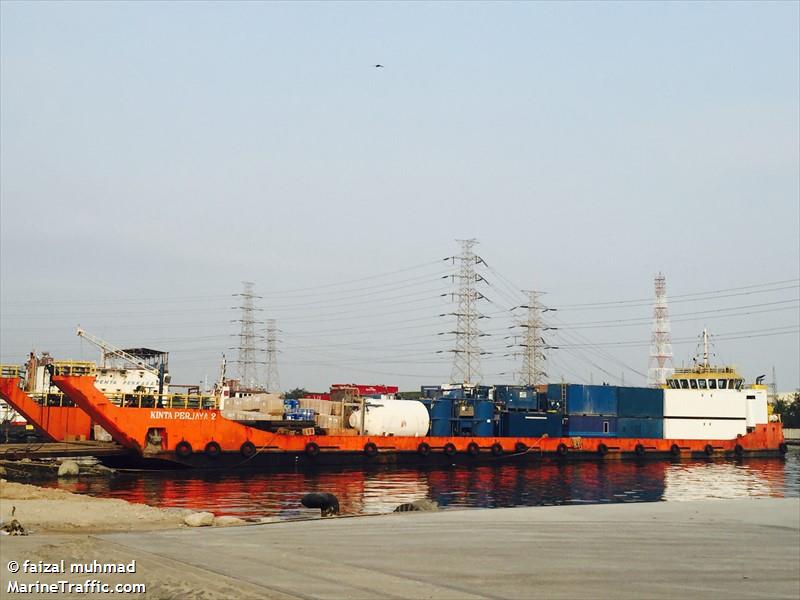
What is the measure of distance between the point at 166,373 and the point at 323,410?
14.1 m

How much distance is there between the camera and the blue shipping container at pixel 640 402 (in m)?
66.7

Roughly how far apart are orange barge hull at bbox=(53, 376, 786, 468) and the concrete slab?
94.2ft

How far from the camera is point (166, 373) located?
6222 centimetres

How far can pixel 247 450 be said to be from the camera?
4912 cm

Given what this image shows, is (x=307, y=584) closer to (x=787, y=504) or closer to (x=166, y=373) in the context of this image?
(x=787, y=504)

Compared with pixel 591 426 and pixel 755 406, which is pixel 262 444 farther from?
pixel 755 406

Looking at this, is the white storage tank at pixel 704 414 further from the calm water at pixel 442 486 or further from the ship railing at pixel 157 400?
the ship railing at pixel 157 400

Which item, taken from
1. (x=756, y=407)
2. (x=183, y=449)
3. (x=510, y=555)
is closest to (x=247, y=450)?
(x=183, y=449)

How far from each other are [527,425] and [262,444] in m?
22.4

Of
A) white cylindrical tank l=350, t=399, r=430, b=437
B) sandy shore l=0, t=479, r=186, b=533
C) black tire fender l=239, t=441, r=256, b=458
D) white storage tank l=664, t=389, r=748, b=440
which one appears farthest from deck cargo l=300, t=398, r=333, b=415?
Result: white storage tank l=664, t=389, r=748, b=440

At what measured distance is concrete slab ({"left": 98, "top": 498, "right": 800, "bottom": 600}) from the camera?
12.1m

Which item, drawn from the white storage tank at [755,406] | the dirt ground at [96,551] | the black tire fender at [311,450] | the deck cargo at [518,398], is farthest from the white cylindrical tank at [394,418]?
the dirt ground at [96,551]

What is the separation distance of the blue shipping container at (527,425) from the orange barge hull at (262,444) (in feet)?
3.60

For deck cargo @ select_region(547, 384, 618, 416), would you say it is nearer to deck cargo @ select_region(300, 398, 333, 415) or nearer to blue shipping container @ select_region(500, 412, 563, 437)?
blue shipping container @ select_region(500, 412, 563, 437)
